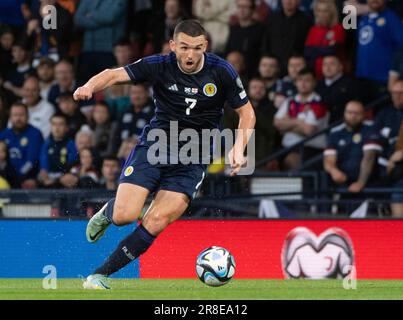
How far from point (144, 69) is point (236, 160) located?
1287 mm

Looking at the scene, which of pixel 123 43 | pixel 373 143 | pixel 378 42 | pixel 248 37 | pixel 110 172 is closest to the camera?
pixel 373 143

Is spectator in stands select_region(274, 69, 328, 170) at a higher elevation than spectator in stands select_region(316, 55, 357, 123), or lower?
lower

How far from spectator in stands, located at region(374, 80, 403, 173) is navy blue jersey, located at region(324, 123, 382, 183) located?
128 mm

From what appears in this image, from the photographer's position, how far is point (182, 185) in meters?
11.3

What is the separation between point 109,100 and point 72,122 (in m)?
0.84

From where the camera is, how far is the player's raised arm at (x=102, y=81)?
10547mm

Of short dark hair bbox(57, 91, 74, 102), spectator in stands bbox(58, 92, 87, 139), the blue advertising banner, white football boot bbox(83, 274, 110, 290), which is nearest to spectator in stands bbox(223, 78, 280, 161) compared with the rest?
spectator in stands bbox(58, 92, 87, 139)

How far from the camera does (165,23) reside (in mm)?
18094

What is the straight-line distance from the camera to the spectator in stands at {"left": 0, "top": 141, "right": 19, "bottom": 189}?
1613 centimetres

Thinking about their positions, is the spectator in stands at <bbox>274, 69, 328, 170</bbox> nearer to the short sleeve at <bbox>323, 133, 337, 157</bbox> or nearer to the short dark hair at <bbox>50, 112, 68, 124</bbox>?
the short sleeve at <bbox>323, 133, 337, 157</bbox>

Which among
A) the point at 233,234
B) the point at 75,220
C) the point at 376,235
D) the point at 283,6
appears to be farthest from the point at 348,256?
the point at 283,6

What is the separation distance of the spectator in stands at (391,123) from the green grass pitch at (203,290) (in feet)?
7.89

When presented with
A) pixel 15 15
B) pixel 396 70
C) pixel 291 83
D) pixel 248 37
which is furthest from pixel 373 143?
pixel 15 15

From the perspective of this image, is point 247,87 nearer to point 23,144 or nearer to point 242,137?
point 23,144
